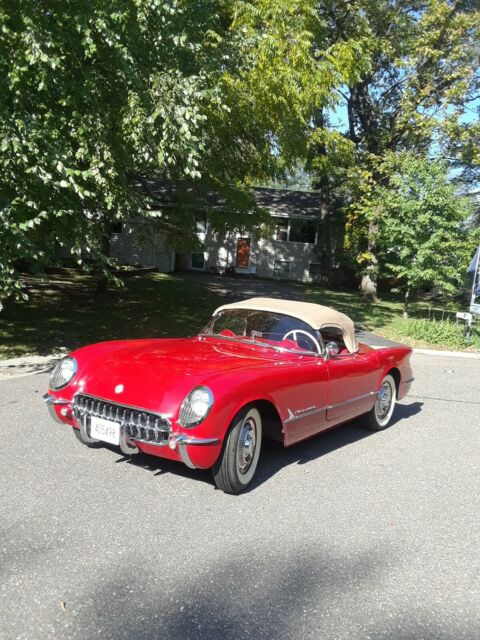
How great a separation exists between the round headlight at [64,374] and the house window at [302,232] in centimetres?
2710

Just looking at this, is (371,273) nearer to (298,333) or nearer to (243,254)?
(243,254)

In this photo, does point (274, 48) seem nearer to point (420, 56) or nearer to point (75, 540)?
point (75, 540)

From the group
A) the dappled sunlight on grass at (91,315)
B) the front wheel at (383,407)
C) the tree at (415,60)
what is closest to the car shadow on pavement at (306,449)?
the front wheel at (383,407)

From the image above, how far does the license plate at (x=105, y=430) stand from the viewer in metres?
3.92

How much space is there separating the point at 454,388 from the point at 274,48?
6764 millimetres

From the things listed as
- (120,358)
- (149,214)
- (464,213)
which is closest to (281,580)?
(120,358)

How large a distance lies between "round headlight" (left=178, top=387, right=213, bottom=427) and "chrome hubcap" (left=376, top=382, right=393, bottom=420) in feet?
9.58

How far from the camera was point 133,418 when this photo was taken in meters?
3.90

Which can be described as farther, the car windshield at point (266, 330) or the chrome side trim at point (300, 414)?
the car windshield at point (266, 330)

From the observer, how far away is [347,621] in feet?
8.79

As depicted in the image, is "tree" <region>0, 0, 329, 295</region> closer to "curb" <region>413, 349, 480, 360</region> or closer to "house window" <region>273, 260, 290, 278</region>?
"curb" <region>413, 349, 480, 360</region>

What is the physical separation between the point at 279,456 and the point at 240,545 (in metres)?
1.72

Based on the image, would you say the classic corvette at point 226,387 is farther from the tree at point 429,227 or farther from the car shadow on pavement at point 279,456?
the tree at point 429,227

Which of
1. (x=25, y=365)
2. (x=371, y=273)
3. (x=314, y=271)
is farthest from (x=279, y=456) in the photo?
(x=314, y=271)
